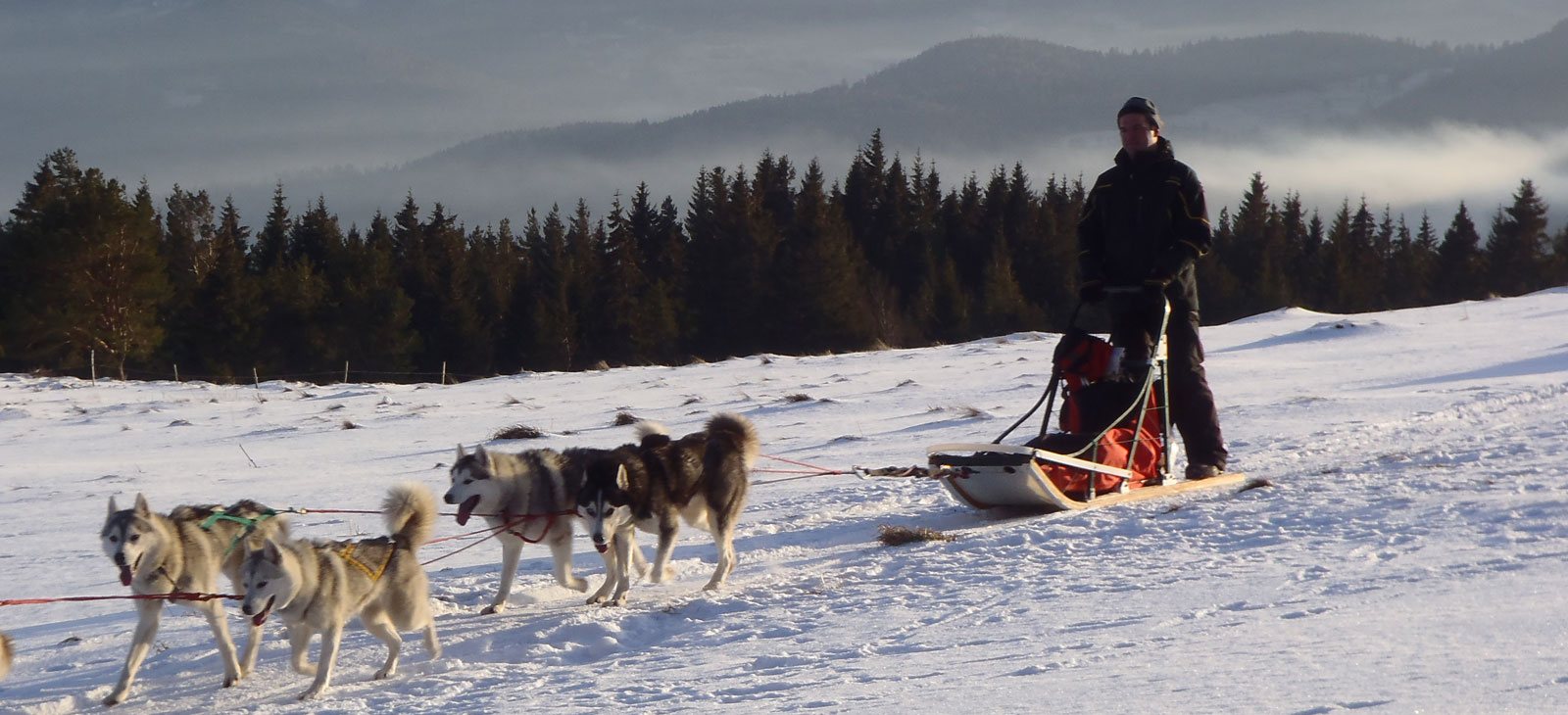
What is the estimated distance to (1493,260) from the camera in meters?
62.8

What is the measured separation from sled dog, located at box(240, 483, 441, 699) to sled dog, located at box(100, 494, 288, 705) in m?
0.23

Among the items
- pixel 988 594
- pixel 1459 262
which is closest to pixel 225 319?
pixel 988 594

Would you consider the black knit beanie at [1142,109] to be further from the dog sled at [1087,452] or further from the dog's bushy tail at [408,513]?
the dog's bushy tail at [408,513]

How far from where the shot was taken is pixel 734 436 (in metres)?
6.60

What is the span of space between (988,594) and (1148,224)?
113 inches

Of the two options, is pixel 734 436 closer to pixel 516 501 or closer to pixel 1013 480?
pixel 516 501

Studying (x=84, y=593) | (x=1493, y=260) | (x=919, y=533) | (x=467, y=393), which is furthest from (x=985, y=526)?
(x=1493, y=260)

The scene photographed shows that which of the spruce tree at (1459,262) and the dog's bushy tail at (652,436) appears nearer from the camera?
the dog's bushy tail at (652,436)

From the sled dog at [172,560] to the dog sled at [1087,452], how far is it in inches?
130

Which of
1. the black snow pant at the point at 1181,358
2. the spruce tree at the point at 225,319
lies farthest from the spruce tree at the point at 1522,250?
the black snow pant at the point at 1181,358

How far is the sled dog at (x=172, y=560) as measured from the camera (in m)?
4.83

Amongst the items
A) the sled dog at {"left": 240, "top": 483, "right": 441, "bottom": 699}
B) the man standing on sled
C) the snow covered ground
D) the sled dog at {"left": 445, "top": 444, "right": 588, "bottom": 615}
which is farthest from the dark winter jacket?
the sled dog at {"left": 240, "top": 483, "right": 441, "bottom": 699}

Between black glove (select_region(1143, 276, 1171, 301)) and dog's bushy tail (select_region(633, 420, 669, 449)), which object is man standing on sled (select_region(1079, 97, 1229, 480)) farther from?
→ dog's bushy tail (select_region(633, 420, 669, 449))

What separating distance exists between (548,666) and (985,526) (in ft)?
8.21
